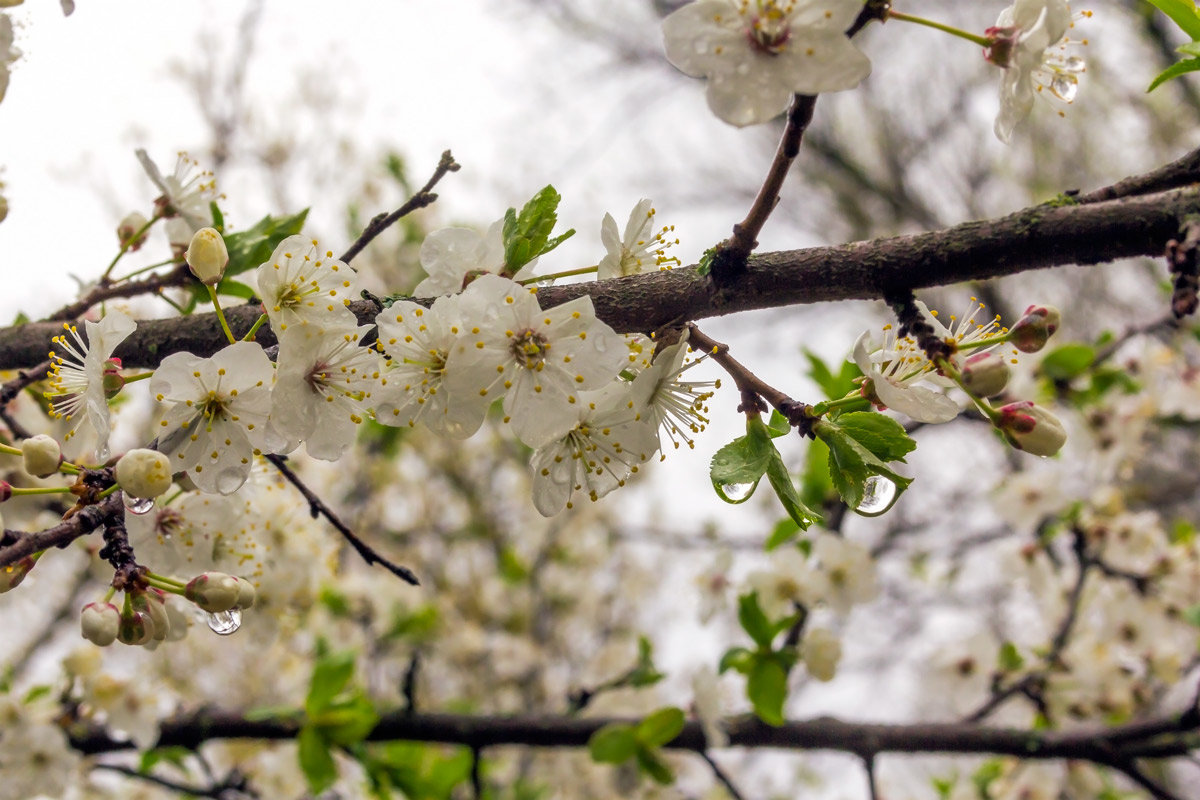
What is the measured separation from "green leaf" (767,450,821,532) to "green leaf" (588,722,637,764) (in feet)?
3.72

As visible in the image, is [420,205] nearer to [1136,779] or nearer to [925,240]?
[925,240]

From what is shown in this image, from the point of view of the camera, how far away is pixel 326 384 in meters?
1.01

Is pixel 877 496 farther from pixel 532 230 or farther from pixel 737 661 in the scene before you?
pixel 737 661

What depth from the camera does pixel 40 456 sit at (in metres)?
0.89

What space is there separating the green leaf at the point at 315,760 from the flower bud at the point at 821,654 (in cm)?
116

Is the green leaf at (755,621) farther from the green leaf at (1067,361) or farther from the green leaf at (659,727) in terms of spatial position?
the green leaf at (1067,361)

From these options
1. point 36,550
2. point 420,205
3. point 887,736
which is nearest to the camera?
point 36,550

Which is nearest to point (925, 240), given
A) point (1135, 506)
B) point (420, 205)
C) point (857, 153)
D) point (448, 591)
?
point (420, 205)

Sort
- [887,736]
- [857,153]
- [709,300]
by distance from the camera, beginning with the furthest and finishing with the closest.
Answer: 1. [857,153]
2. [887,736]
3. [709,300]

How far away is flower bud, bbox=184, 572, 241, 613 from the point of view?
0.94 metres

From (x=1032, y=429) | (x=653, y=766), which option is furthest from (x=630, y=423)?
(x=653, y=766)

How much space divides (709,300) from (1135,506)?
15.9 ft

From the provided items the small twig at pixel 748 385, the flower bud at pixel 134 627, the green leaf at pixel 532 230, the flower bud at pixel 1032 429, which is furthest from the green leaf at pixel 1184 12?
the flower bud at pixel 134 627

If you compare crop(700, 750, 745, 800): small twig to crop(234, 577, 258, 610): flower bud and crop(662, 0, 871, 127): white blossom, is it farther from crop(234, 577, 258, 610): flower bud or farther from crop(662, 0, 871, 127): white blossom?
crop(662, 0, 871, 127): white blossom
